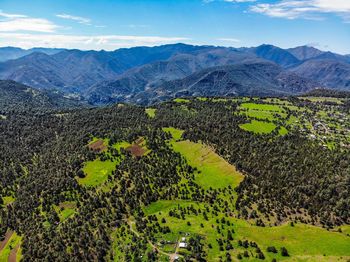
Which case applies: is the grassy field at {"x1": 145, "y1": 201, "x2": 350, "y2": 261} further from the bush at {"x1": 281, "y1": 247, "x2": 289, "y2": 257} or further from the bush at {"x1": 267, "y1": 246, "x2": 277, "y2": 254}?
the bush at {"x1": 267, "y1": 246, "x2": 277, "y2": 254}

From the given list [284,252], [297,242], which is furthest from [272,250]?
[297,242]

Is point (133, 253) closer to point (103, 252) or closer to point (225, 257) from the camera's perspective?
point (103, 252)

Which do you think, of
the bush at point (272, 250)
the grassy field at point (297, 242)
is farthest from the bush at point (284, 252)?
the bush at point (272, 250)

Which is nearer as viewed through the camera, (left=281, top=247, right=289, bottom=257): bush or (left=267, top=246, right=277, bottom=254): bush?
(left=281, top=247, right=289, bottom=257): bush

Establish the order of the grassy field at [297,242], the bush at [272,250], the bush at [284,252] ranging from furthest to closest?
the bush at [272,250]
the bush at [284,252]
the grassy field at [297,242]

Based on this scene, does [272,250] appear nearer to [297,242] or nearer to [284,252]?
[284,252]

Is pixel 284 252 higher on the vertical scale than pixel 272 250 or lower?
higher

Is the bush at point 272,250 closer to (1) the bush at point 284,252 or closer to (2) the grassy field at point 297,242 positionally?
(2) the grassy field at point 297,242

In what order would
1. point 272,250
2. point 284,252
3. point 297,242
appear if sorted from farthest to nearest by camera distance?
point 297,242 < point 272,250 < point 284,252

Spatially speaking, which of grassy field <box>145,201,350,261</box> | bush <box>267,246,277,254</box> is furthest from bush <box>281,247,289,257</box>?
→ bush <box>267,246,277,254</box>

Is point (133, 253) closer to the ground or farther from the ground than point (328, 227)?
closer to the ground

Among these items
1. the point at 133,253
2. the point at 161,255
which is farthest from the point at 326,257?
the point at 133,253
